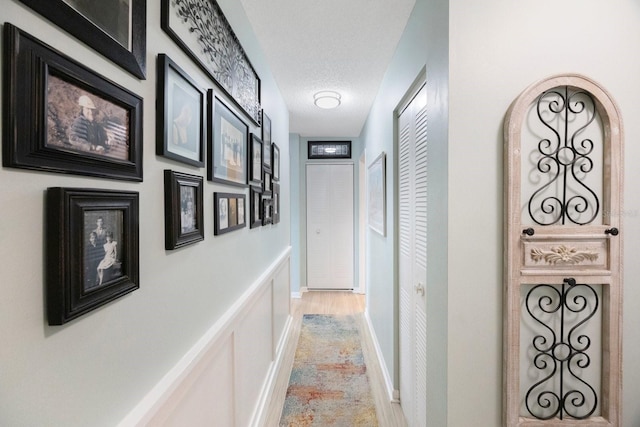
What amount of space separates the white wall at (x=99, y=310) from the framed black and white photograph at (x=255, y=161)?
61cm

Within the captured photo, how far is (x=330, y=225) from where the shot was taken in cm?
506

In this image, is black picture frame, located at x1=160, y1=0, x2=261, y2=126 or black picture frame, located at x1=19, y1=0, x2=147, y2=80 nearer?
black picture frame, located at x1=19, y1=0, x2=147, y2=80

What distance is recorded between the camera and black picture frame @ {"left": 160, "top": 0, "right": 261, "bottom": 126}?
97 cm

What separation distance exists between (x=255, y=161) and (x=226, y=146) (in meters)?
0.57

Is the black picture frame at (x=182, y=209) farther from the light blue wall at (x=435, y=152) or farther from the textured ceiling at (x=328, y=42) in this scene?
the textured ceiling at (x=328, y=42)

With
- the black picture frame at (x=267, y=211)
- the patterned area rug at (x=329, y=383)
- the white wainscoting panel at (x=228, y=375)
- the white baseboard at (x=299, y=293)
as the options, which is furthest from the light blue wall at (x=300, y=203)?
the black picture frame at (x=267, y=211)

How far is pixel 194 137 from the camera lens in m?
1.09

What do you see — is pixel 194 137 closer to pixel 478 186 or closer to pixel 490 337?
pixel 478 186

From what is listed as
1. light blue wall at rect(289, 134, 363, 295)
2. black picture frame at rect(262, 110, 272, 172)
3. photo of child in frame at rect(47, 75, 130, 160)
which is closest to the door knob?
photo of child in frame at rect(47, 75, 130, 160)

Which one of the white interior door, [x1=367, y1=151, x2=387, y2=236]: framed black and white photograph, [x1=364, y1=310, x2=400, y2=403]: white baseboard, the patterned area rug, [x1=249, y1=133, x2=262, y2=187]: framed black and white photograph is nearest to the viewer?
[x1=249, y1=133, x2=262, y2=187]: framed black and white photograph

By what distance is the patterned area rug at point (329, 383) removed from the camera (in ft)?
7.02

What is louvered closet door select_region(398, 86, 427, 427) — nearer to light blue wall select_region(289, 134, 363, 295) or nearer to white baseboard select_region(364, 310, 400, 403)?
white baseboard select_region(364, 310, 400, 403)

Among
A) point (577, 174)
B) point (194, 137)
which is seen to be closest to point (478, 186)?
point (577, 174)

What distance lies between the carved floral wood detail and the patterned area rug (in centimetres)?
158
